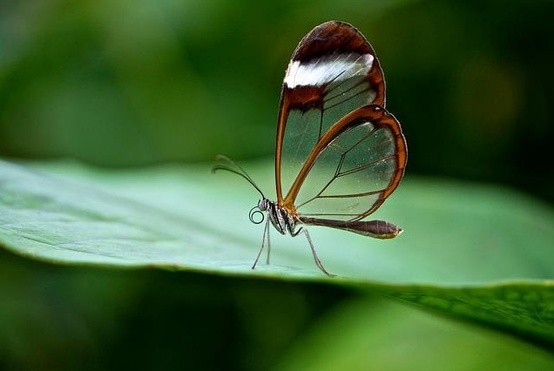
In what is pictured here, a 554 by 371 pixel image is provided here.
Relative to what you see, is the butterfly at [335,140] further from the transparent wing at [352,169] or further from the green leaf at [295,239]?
the green leaf at [295,239]

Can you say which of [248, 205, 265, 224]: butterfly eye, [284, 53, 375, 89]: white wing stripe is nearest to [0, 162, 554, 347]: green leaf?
[248, 205, 265, 224]: butterfly eye

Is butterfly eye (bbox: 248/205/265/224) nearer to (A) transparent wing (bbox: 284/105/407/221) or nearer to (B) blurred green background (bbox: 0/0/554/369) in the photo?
(A) transparent wing (bbox: 284/105/407/221)

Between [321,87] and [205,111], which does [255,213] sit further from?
[205,111]

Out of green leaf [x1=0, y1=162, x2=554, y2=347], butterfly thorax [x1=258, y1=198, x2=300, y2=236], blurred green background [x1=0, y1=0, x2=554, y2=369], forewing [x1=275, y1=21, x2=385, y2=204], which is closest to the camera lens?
green leaf [x1=0, y1=162, x2=554, y2=347]

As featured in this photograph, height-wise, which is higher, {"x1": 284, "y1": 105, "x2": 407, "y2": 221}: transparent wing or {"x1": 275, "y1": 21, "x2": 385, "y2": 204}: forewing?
{"x1": 275, "y1": 21, "x2": 385, "y2": 204}: forewing

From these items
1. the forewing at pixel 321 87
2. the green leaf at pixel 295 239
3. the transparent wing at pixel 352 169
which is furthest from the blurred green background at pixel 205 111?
the forewing at pixel 321 87

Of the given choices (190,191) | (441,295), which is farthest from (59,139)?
(441,295)
